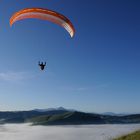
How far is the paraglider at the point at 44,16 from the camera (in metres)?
31.7

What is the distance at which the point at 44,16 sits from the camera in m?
33.4

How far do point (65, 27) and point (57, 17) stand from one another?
256 centimetres

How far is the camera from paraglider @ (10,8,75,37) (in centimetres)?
3170

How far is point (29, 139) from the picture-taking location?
199875 millimetres

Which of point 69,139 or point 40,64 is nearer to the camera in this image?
point 40,64

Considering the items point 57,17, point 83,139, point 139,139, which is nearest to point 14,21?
point 57,17

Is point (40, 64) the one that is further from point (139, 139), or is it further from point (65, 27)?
point (139, 139)

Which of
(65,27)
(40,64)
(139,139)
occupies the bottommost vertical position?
(139,139)

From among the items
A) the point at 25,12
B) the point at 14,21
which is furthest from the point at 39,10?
the point at 14,21

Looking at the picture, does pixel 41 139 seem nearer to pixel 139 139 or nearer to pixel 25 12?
pixel 139 139

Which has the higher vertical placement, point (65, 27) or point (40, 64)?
point (65, 27)

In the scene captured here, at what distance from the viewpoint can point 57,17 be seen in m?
32.9

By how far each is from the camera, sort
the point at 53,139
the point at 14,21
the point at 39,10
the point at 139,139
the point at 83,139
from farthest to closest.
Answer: the point at 53,139, the point at 83,139, the point at 139,139, the point at 14,21, the point at 39,10

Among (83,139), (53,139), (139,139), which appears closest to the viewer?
(139,139)
